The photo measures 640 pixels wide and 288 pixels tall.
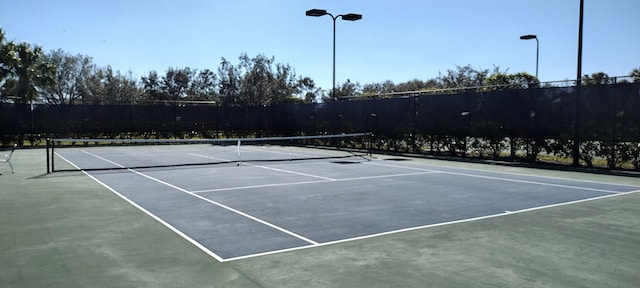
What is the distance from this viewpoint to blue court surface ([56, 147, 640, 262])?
677 centimetres

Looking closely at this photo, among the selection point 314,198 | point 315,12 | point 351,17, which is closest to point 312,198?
point 314,198

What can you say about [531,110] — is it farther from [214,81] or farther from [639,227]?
[214,81]

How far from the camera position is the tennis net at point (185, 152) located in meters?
16.8

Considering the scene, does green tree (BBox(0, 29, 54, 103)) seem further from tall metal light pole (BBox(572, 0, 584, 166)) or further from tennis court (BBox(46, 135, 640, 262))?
tall metal light pole (BBox(572, 0, 584, 166))

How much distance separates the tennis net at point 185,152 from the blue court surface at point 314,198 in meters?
1.91

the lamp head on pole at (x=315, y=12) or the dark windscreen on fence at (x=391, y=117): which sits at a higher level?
the lamp head on pole at (x=315, y=12)

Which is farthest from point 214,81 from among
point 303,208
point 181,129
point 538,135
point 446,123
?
point 303,208

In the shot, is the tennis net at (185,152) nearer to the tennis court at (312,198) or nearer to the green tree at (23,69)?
the tennis court at (312,198)

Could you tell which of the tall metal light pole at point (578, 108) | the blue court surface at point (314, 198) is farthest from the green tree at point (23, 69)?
the tall metal light pole at point (578, 108)

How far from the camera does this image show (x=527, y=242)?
6309mm

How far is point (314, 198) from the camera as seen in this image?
9711 mm

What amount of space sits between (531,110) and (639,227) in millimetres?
11205

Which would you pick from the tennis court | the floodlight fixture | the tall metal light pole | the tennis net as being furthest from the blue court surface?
the floodlight fixture

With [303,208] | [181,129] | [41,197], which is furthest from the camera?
[181,129]
